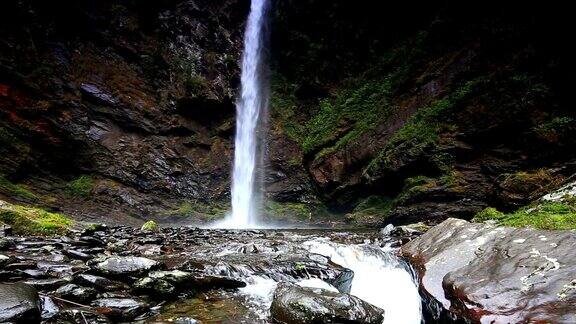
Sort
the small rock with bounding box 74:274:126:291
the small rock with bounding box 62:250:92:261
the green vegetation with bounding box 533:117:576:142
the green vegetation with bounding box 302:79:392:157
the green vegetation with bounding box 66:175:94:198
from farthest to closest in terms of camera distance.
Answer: the green vegetation with bounding box 302:79:392:157 < the green vegetation with bounding box 66:175:94:198 < the green vegetation with bounding box 533:117:576:142 < the small rock with bounding box 62:250:92:261 < the small rock with bounding box 74:274:126:291

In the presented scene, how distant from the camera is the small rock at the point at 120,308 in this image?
2.97 meters

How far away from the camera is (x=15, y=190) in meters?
13.2

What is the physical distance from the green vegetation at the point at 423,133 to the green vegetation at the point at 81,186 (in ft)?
39.4

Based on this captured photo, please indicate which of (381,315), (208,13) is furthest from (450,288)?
(208,13)

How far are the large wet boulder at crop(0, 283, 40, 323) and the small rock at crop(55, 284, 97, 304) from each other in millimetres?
354

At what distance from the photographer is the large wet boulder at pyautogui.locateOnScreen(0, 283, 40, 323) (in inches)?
94.2

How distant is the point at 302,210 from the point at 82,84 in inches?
484

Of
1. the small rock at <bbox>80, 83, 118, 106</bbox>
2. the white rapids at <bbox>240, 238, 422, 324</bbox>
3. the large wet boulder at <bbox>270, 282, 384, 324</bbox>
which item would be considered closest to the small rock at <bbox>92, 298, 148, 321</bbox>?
the white rapids at <bbox>240, 238, 422, 324</bbox>

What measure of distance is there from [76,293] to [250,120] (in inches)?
735

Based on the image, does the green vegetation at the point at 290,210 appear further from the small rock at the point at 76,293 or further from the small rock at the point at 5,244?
the small rock at the point at 76,293

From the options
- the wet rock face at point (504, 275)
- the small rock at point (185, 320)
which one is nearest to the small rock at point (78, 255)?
the small rock at point (185, 320)

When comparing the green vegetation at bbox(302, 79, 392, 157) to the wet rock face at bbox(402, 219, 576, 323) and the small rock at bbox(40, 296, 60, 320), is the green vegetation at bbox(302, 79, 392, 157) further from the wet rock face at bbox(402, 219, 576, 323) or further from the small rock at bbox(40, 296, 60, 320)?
the small rock at bbox(40, 296, 60, 320)

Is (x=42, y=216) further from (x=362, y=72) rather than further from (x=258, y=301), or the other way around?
(x=362, y=72)

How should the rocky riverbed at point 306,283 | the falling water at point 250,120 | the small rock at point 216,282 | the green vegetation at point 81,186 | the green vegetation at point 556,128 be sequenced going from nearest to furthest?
the rocky riverbed at point 306,283
the small rock at point 216,282
the green vegetation at point 556,128
the green vegetation at point 81,186
the falling water at point 250,120
